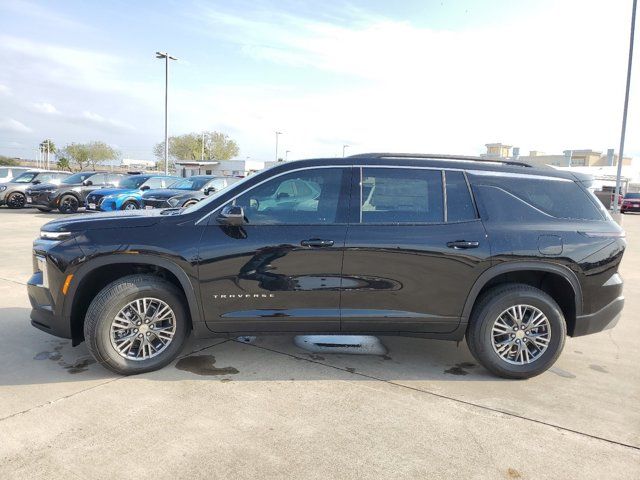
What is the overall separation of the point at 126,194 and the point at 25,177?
25.1ft

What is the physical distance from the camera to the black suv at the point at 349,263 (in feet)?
12.4

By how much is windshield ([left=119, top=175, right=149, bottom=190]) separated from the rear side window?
15.9 m

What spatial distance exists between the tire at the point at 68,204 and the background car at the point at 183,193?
14.6ft

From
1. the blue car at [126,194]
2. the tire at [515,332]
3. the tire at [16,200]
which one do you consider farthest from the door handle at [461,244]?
the tire at [16,200]

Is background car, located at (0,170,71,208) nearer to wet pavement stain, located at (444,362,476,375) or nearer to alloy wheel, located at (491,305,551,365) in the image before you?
wet pavement stain, located at (444,362,476,375)

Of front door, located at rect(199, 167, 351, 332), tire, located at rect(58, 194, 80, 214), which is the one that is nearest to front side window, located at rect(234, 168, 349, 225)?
front door, located at rect(199, 167, 351, 332)

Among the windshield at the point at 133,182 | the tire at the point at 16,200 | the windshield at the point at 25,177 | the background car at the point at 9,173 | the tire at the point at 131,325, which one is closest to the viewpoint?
the tire at the point at 131,325

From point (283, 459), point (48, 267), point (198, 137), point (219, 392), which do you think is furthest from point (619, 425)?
point (198, 137)

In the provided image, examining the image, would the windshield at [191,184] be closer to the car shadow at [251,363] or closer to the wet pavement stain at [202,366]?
the car shadow at [251,363]

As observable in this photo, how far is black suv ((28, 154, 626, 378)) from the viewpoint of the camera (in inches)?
149

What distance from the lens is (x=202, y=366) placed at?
4094 mm

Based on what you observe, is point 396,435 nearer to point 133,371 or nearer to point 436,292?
point 436,292

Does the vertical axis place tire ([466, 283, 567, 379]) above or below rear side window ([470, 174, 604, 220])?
below

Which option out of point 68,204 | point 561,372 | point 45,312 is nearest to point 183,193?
point 68,204
